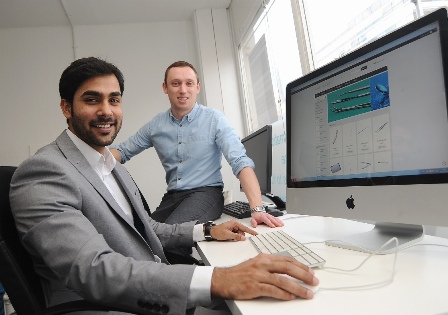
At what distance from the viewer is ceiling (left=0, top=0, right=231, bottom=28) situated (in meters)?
3.55

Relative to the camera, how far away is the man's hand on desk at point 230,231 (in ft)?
3.79

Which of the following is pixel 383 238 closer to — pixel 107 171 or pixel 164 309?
pixel 164 309

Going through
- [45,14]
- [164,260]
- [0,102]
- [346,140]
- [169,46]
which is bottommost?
[164,260]

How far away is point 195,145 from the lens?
6.85ft

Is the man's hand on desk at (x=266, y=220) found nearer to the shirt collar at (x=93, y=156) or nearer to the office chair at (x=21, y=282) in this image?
the shirt collar at (x=93, y=156)

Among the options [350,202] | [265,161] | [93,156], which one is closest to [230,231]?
[350,202]

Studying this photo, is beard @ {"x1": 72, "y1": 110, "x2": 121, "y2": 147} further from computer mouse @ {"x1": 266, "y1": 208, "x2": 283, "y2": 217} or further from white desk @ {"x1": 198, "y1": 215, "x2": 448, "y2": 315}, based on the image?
computer mouse @ {"x1": 266, "y1": 208, "x2": 283, "y2": 217}

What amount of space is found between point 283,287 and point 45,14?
13.7 feet

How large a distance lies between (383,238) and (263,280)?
47 cm

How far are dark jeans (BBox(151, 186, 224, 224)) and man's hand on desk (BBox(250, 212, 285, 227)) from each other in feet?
1.25

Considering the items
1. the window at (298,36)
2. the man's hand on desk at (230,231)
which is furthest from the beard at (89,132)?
the window at (298,36)

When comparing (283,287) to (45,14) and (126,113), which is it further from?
(45,14)

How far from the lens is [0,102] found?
387cm

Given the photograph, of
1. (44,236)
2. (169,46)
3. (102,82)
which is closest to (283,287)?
(44,236)
